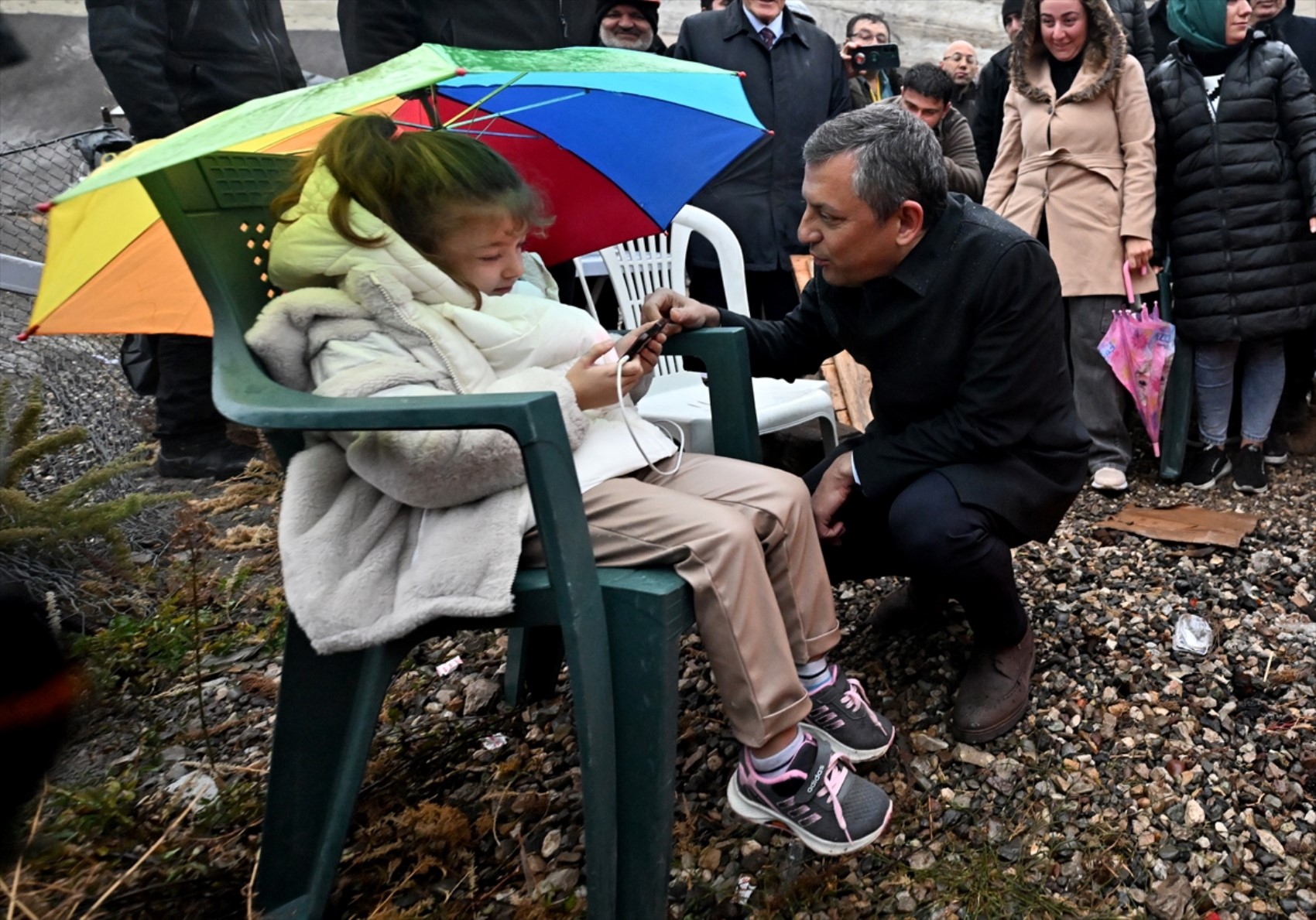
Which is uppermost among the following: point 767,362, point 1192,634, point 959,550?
point 767,362

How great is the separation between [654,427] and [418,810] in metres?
0.96

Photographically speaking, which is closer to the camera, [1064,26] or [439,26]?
[439,26]

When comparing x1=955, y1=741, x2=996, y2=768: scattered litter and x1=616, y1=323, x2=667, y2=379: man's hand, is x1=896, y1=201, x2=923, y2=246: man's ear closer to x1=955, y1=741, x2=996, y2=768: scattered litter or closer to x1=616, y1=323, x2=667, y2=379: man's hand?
x1=616, y1=323, x2=667, y2=379: man's hand

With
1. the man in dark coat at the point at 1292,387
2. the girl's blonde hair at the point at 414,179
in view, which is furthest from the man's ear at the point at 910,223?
the man in dark coat at the point at 1292,387

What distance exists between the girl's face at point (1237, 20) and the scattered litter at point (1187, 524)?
6.14ft

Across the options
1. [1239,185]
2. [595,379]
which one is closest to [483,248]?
[595,379]

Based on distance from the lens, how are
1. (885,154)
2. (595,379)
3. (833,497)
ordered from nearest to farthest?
(595,379) → (885,154) → (833,497)

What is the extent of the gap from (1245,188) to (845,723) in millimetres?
3096

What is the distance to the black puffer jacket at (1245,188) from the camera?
3.97 m

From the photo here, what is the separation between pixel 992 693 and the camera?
2.43 m

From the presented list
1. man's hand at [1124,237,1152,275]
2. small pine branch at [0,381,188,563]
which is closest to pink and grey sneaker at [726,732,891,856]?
small pine branch at [0,381,188,563]

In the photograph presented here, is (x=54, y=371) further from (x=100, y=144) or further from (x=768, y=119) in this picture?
(x=768, y=119)

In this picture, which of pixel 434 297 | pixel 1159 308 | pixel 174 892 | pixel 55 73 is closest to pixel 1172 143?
pixel 1159 308

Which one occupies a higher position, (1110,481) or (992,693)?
(992,693)
